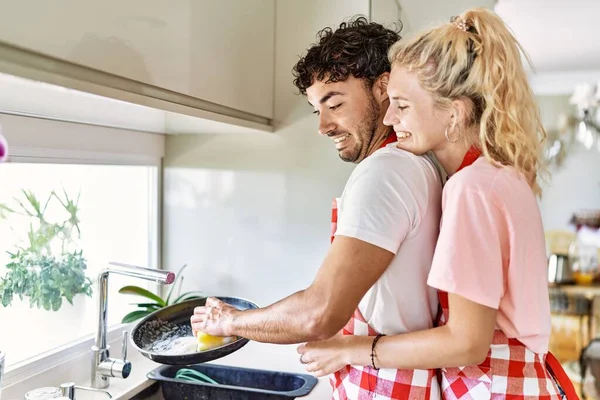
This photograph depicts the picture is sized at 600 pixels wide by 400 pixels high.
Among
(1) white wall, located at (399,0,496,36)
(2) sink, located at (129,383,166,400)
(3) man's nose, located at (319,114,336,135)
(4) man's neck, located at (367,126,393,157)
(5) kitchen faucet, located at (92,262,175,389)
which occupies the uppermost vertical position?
(1) white wall, located at (399,0,496,36)

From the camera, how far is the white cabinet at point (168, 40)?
0.71m

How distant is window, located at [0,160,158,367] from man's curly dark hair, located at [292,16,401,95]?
26.8 inches

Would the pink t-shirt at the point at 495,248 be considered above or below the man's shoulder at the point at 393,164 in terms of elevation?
below

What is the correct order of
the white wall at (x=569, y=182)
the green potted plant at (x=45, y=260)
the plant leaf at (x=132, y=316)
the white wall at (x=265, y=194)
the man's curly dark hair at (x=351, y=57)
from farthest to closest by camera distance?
the white wall at (x=569, y=182)
the white wall at (x=265, y=194)
the plant leaf at (x=132, y=316)
the green potted plant at (x=45, y=260)
the man's curly dark hair at (x=351, y=57)

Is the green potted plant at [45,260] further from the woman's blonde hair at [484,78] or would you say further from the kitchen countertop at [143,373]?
the woman's blonde hair at [484,78]

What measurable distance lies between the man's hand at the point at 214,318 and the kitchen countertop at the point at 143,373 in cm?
34

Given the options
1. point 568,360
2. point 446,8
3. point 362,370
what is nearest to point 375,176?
point 362,370

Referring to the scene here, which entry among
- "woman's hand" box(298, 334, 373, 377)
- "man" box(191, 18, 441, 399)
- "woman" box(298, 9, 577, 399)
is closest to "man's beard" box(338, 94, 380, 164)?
"man" box(191, 18, 441, 399)

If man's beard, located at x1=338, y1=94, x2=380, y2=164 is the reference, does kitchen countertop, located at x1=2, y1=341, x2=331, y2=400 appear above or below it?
below

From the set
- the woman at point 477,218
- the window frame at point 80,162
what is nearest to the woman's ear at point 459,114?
the woman at point 477,218

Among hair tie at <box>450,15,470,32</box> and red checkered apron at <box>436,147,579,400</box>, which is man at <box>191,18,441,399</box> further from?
hair tie at <box>450,15,470,32</box>

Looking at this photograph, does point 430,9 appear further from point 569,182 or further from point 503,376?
point 569,182

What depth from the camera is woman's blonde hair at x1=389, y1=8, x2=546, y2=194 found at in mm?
928

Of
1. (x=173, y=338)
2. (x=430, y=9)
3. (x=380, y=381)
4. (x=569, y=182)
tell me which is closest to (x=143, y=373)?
(x=173, y=338)
